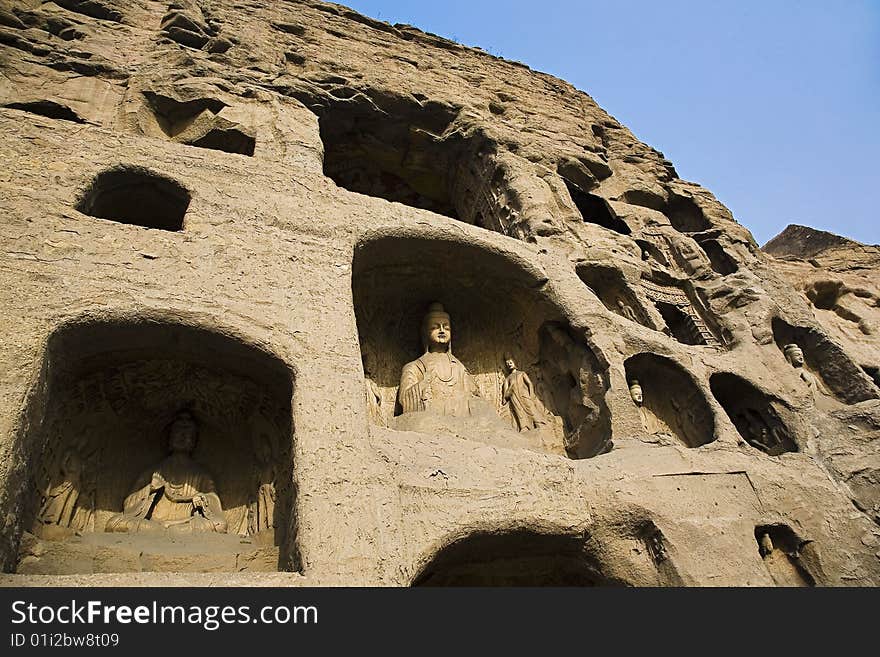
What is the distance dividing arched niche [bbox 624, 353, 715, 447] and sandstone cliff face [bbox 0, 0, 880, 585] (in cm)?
3

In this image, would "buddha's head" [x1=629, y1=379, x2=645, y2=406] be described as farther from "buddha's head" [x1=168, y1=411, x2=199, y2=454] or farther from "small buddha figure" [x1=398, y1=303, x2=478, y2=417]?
"buddha's head" [x1=168, y1=411, x2=199, y2=454]

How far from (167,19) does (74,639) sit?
879 centimetres

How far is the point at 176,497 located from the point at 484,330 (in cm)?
382

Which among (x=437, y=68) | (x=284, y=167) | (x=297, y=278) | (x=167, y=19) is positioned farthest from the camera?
(x=437, y=68)

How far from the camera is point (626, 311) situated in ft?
24.8

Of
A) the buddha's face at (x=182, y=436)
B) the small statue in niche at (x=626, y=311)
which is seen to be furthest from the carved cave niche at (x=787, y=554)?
the buddha's face at (x=182, y=436)

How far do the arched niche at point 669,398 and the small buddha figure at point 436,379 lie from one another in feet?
5.60

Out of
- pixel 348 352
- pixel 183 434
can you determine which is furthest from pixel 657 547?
pixel 183 434

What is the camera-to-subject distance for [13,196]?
4.61 meters

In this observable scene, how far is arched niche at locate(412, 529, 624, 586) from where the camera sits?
169 inches

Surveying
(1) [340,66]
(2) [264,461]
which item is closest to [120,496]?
(2) [264,461]

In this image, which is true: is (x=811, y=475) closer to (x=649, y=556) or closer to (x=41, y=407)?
(x=649, y=556)

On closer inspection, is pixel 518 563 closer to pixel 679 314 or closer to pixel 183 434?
pixel 183 434

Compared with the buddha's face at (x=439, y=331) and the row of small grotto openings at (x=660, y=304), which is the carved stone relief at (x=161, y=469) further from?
the row of small grotto openings at (x=660, y=304)
